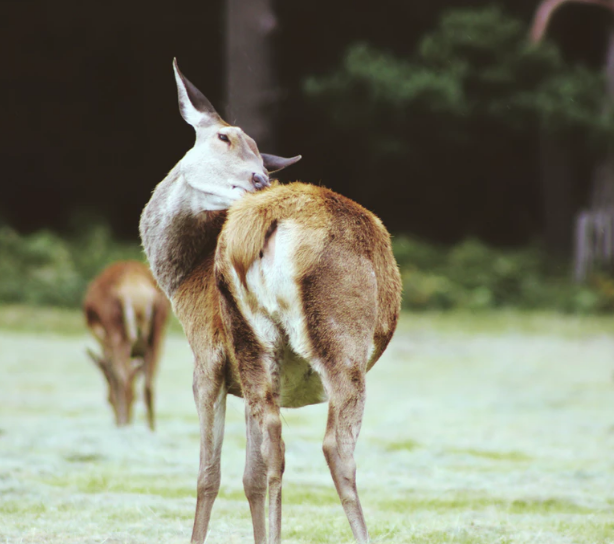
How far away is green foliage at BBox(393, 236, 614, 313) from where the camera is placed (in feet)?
58.4

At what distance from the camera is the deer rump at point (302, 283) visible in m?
3.97

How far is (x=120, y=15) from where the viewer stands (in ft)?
72.1

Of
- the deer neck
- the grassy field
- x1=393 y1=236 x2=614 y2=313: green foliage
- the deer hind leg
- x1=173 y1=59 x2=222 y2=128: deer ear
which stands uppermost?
x1=173 y1=59 x2=222 y2=128: deer ear

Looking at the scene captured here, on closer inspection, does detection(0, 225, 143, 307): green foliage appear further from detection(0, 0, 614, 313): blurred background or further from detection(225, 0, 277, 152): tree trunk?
detection(225, 0, 277, 152): tree trunk

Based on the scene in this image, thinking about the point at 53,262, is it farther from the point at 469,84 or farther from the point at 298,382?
the point at 298,382

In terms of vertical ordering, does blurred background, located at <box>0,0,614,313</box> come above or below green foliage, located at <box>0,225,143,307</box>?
above

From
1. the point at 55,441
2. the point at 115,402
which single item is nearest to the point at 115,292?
the point at 115,402

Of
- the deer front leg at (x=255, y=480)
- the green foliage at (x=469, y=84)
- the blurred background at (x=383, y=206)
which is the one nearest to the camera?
the deer front leg at (x=255, y=480)

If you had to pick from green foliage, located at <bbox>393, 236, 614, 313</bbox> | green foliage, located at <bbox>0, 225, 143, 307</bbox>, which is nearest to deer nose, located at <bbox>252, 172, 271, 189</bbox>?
green foliage, located at <bbox>0, 225, 143, 307</bbox>

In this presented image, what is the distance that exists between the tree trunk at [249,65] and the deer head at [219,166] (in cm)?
1111

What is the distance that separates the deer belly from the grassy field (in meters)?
0.20

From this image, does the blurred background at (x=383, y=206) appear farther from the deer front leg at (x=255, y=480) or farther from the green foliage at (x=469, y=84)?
the deer front leg at (x=255, y=480)

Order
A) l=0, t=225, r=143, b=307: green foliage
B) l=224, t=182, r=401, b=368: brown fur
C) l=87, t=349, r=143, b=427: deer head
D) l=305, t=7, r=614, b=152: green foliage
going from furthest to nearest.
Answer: l=305, t=7, r=614, b=152: green foliage
l=0, t=225, r=143, b=307: green foliage
l=87, t=349, r=143, b=427: deer head
l=224, t=182, r=401, b=368: brown fur

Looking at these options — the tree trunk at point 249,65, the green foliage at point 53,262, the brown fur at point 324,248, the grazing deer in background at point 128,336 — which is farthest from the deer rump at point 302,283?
the green foliage at point 53,262
